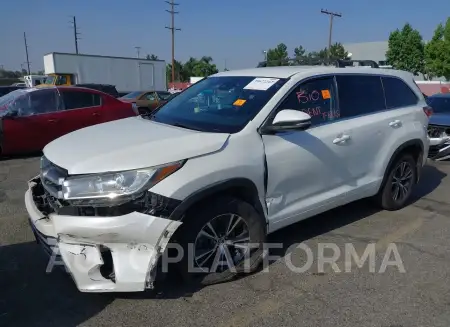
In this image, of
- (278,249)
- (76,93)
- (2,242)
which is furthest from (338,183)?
(76,93)

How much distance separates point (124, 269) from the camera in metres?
2.75

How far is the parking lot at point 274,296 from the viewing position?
9.45ft

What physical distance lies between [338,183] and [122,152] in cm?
223

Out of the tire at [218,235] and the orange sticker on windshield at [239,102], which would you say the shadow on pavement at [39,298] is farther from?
the orange sticker on windshield at [239,102]

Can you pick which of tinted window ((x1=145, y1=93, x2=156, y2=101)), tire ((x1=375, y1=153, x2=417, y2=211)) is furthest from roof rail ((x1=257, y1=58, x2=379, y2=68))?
tinted window ((x1=145, y1=93, x2=156, y2=101))

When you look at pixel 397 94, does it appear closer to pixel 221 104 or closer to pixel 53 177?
pixel 221 104

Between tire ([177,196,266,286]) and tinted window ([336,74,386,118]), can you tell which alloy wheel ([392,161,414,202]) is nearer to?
tinted window ([336,74,386,118])

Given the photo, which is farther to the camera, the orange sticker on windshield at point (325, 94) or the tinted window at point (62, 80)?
the tinted window at point (62, 80)

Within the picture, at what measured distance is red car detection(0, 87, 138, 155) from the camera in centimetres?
809

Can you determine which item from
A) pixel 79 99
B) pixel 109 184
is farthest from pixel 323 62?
pixel 79 99

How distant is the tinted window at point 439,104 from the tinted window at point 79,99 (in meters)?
7.43

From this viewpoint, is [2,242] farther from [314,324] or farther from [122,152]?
[314,324]

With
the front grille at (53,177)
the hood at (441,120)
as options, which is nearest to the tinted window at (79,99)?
the front grille at (53,177)

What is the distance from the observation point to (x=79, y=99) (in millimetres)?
9031
